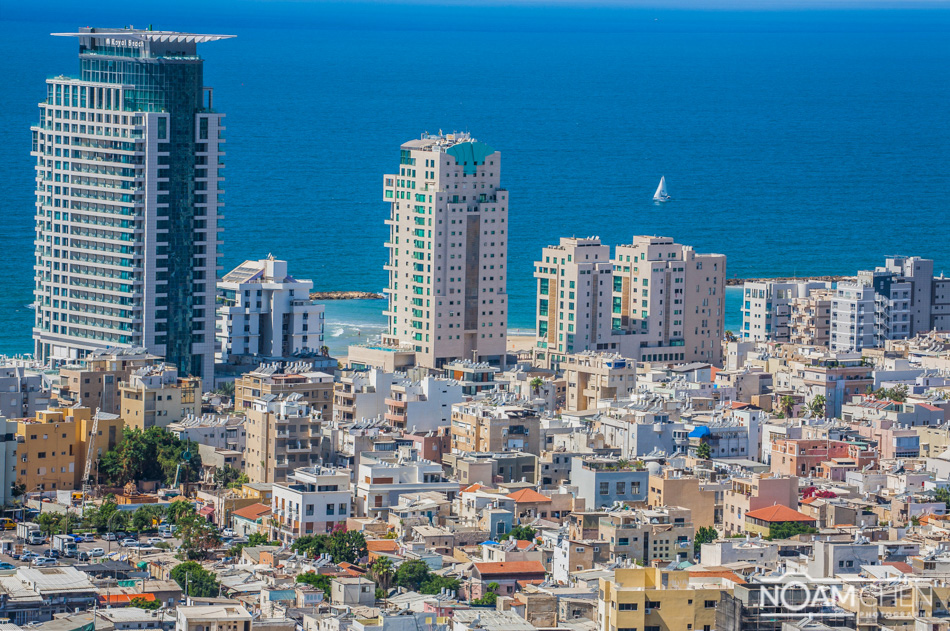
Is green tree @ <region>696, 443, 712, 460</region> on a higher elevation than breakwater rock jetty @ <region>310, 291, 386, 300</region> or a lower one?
lower

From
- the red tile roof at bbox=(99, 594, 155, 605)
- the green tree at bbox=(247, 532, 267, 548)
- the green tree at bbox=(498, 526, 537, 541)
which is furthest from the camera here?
the green tree at bbox=(498, 526, 537, 541)

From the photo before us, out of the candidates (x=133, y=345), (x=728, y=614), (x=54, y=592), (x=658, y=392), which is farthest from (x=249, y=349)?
(x=728, y=614)

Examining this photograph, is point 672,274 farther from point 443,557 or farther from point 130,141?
point 443,557

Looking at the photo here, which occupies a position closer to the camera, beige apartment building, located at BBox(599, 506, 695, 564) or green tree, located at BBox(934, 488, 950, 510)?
beige apartment building, located at BBox(599, 506, 695, 564)

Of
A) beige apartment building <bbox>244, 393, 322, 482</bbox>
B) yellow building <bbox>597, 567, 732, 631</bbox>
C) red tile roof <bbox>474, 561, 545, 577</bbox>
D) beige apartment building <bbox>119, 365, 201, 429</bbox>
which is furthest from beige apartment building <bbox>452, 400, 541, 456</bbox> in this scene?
yellow building <bbox>597, 567, 732, 631</bbox>

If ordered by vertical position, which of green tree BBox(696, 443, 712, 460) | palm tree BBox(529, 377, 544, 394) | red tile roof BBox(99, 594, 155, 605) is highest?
palm tree BBox(529, 377, 544, 394)

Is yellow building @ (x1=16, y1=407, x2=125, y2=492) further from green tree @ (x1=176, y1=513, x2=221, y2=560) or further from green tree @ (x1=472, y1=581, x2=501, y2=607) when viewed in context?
green tree @ (x1=472, y1=581, x2=501, y2=607)
